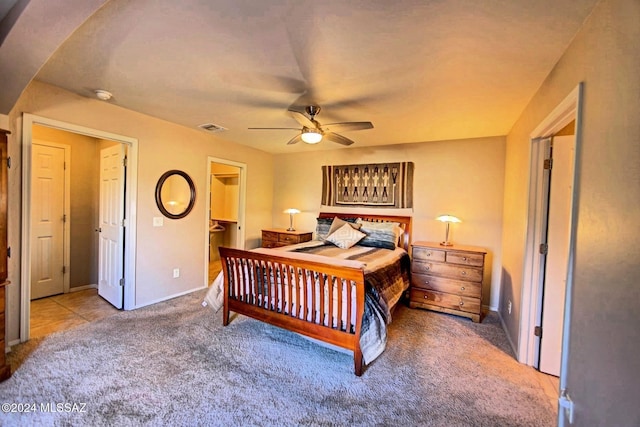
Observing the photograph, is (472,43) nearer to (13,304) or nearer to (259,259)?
(259,259)

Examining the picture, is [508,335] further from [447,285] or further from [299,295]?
[299,295]

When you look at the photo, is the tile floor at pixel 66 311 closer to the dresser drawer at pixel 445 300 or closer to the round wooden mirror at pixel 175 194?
the round wooden mirror at pixel 175 194

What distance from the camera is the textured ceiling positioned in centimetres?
147

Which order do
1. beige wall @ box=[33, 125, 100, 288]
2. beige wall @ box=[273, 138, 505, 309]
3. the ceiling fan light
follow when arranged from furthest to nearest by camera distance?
1. beige wall @ box=[33, 125, 100, 288]
2. beige wall @ box=[273, 138, 505, 309]
3. the ceiling fan light

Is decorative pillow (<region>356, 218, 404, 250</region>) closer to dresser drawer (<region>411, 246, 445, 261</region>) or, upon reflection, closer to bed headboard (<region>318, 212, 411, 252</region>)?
bed headboard (<region>318, 212, 411, 252</region>)

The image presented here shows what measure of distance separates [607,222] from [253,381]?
2.32 meters

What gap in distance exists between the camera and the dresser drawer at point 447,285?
131 inches

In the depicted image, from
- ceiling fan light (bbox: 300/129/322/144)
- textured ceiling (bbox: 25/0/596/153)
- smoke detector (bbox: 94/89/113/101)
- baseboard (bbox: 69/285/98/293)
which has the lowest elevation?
baseboard (bbox: 69/285/98/293)

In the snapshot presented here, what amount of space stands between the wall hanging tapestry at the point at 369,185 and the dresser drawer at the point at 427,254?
0.94 meters

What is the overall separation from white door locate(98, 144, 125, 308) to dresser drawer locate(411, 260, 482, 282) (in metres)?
3.77

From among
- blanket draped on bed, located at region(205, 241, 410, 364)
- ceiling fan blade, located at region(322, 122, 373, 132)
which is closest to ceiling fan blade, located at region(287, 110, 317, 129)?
ceiling fan blade, located at region(322, 122, 373, 132)

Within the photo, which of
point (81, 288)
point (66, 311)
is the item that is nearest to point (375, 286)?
point (66, 311)

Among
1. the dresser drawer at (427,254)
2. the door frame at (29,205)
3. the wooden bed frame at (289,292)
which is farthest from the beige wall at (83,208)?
Result: the dresser drawer at (427,254)

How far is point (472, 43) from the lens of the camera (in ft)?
5.59
